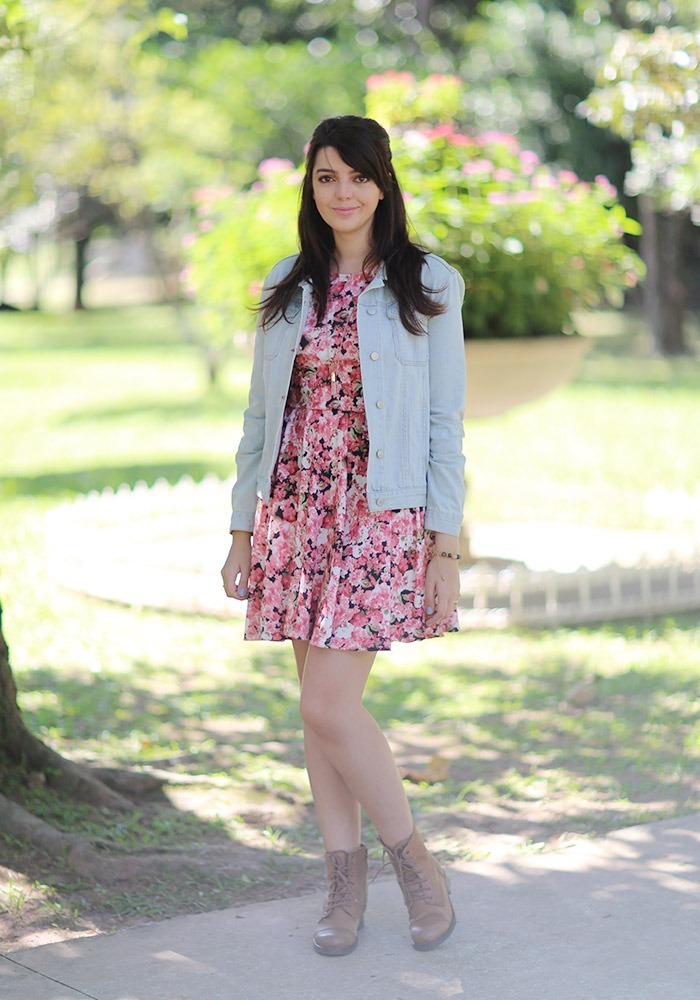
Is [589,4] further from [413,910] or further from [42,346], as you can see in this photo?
[413,910]

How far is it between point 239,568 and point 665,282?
19492mm

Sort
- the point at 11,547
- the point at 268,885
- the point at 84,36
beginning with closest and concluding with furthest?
the point at 268,885, the point at 11,547, the point at 84,36

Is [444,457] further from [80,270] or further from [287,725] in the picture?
[80,270]

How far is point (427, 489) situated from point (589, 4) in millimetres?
20402

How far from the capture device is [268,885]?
3863mm

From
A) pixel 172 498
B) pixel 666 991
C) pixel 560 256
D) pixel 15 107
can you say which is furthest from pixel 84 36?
pixel 666 991

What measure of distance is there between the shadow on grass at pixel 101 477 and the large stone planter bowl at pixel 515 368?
4.66 metres

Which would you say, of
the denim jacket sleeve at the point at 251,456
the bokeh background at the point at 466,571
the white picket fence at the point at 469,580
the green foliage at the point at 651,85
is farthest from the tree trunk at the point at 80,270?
the denim jacket sleeve at the point at 251,456

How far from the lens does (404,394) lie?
327 cm

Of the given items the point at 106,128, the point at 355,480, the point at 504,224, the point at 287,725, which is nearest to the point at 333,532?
the point at 355,480

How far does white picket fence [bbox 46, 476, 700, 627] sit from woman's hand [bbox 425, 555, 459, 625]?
149 inches

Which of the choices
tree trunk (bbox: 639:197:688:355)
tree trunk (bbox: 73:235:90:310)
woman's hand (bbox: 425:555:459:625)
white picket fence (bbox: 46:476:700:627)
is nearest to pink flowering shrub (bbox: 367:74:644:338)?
white picket fence (bbox: 46:476:700:627)

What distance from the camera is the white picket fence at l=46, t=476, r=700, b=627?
7129 mm

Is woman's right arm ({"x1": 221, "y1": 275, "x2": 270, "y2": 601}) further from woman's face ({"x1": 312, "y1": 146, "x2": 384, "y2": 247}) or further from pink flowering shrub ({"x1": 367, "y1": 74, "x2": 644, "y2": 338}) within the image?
pink flowering shrub ({"x1": 367, "y1": 74, "x2": 644, "y2": 338})
